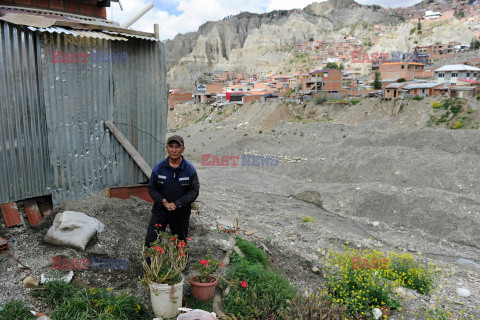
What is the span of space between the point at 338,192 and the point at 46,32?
44.7 feet

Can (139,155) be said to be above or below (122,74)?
below

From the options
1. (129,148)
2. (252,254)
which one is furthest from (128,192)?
(252,254)

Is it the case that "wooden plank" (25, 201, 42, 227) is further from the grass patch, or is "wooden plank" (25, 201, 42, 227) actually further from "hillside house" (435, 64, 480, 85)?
"hillside house" (435, 64, 480, 85)

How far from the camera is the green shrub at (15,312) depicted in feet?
9.81

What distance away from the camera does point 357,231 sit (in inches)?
464

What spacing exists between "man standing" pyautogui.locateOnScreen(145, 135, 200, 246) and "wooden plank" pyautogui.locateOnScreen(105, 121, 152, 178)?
6.47 feet

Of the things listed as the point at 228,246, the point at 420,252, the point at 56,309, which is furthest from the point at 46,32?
the point at 420,252

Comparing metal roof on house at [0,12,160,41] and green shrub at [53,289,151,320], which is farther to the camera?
metal roof on house at [0,12,160,41]

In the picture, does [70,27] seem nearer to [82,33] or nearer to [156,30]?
[82,33]

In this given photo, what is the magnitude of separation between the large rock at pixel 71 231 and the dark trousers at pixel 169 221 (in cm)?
93

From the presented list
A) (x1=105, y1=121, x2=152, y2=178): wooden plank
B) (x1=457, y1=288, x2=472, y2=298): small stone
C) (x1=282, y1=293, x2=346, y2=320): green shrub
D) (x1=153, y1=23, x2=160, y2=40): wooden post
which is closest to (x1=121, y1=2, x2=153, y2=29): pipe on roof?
(x1=153, y1=23, x2=160, y2=40): wooden post

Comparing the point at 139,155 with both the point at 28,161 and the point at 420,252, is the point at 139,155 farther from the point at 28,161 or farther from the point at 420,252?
the point at 420,252

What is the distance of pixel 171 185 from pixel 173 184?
29 mm

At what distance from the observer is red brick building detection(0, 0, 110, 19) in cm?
665
